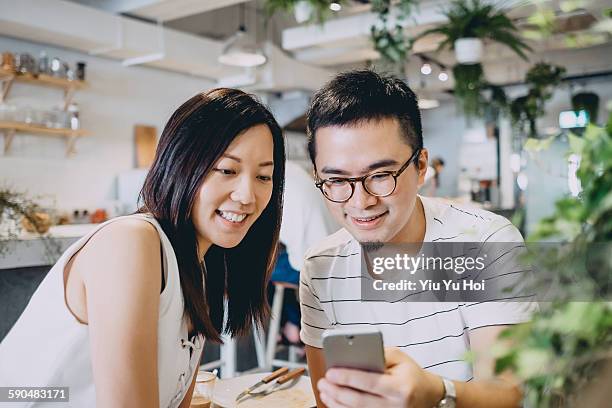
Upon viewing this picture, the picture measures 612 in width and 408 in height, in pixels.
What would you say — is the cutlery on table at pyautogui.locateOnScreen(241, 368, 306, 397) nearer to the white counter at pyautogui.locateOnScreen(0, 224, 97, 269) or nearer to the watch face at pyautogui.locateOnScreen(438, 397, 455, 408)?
the watch face at pyautogui.locateOnScreen(438, 397, 455, 408)

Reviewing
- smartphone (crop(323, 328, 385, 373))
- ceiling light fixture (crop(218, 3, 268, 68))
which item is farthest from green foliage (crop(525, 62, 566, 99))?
smartphone (crop(323, 328, 385, 373))

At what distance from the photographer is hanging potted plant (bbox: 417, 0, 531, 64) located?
390cm

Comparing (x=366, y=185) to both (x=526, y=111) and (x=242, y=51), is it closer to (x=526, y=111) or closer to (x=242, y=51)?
(x=242, y=51)

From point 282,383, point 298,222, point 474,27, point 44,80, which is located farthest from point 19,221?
point 474,27

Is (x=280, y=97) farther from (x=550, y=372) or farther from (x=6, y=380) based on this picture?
(x=550, y=372)

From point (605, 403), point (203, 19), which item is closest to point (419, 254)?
point (605, 403)

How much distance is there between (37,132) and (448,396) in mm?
4868

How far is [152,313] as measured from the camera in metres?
1.10

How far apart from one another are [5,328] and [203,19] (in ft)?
15.5

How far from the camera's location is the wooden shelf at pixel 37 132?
447cm

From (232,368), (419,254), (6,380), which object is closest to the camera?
(6,380)

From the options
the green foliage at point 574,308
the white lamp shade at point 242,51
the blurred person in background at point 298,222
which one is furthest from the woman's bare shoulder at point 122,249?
the white lamp shade at point 242,51

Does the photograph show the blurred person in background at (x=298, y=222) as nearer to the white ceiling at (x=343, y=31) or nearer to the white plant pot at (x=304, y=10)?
the white plant pot at (x=304, y=10)

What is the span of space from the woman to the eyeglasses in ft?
0.54
